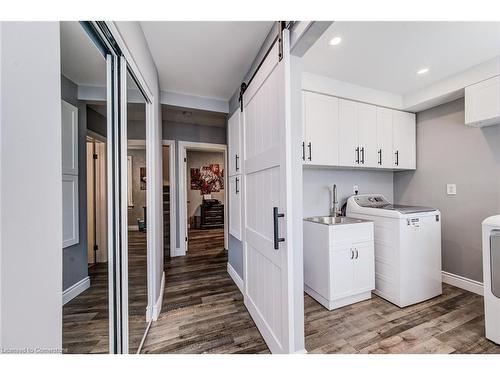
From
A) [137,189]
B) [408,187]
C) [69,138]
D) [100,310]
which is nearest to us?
[69,138]

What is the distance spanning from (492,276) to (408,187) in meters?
1.57

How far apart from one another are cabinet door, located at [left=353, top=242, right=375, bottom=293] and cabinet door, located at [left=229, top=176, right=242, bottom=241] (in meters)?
1.26

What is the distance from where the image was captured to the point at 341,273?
2.00 metres

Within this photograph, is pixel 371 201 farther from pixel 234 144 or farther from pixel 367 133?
pixel 234 144

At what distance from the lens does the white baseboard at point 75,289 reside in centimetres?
72

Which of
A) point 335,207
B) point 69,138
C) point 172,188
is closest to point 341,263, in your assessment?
point 335,207

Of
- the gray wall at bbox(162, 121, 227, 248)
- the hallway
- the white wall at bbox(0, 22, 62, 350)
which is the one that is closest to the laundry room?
the hallway

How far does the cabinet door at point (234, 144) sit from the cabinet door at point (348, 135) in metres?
1.16

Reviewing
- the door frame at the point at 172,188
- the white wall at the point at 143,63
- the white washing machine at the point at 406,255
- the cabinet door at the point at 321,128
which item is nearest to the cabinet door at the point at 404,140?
the white washing machine at the point at 406,255

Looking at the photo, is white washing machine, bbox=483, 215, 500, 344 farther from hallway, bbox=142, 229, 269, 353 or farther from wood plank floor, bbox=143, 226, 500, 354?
hallway, bbox=142, 229, 269, 353

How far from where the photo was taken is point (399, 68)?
6.63 ft

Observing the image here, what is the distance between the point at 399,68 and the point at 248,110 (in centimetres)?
158

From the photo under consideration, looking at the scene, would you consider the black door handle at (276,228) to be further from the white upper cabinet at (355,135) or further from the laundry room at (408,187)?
the white upper cabinet at (355,135)
